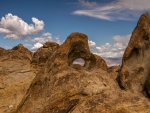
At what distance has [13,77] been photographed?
18953 mm

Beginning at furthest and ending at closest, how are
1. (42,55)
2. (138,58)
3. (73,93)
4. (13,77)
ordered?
(42,55) → (13,77) → (138,58) → (73,93)

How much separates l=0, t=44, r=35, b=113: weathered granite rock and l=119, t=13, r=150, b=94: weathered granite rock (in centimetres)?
936

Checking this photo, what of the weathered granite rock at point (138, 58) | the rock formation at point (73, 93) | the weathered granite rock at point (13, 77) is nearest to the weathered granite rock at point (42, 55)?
the weathered granite rock at point (13, 77)

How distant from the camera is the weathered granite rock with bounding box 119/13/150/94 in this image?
35.2 feet

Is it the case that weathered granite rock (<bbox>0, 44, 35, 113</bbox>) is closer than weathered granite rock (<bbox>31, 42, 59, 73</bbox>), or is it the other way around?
weathered granite rock (<bbox>0, 44, 35, 113</bbox>)

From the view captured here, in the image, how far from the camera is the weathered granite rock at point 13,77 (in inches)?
668

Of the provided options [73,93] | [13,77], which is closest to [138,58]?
[73,93]

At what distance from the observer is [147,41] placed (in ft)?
36.7

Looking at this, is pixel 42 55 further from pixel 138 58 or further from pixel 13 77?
pixel 138 58

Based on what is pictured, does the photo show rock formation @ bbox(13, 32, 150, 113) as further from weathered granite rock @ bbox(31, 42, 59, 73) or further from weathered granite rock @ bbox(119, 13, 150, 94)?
weathered granite rock @ bbox(31, 42, 59, 73)

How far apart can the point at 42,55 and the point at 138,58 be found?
14521 mm

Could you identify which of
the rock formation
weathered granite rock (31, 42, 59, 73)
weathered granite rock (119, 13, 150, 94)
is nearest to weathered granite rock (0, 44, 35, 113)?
weathered granite rock (31, 42, 59, 73)

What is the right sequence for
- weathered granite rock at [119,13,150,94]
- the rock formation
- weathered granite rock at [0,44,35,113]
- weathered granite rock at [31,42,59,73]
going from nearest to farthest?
the rock formation < weathered granite rock at [119,13,150,94] < weathered granite rock at [0,44,35,113] < weathered granite rock at [31,42,59,73]

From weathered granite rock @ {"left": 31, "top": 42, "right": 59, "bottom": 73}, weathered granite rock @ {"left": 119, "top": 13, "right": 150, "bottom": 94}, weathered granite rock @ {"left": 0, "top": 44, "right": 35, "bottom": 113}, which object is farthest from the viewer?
weathered granite rock @ {"left": 31, "top": 42, "right": 59, "bottom": 73}
